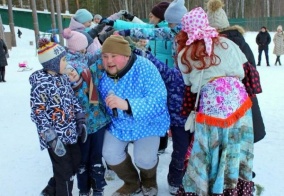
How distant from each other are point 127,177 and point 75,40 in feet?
4.28

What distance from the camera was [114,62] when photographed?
2.84 meters

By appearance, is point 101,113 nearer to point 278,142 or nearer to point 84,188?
point 84,188

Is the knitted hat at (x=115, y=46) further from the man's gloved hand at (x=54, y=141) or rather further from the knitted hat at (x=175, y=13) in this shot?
the knitted hat at (x=175, y=13)

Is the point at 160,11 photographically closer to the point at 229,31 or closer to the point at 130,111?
the point at 229,31

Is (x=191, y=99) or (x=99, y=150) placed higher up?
(x=191, y=99)

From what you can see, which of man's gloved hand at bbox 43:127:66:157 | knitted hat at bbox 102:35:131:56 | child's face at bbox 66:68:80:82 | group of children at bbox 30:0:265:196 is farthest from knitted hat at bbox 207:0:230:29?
man's gloved hand at bbox 43:127:66:157

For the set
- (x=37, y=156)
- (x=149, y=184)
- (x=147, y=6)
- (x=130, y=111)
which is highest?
(x=147, y=6)

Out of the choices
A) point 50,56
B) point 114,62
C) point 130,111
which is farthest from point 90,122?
point 50,56

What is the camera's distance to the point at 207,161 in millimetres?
2551

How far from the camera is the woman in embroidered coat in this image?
246cm

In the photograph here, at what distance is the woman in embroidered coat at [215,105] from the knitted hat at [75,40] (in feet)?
3.79

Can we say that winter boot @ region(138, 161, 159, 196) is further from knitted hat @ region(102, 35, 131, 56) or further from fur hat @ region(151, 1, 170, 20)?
fur hat @ region(151, 1, 170, 20)

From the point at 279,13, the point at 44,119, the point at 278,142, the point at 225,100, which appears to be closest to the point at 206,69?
the point at 225,100

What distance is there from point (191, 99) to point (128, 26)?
121 cm
